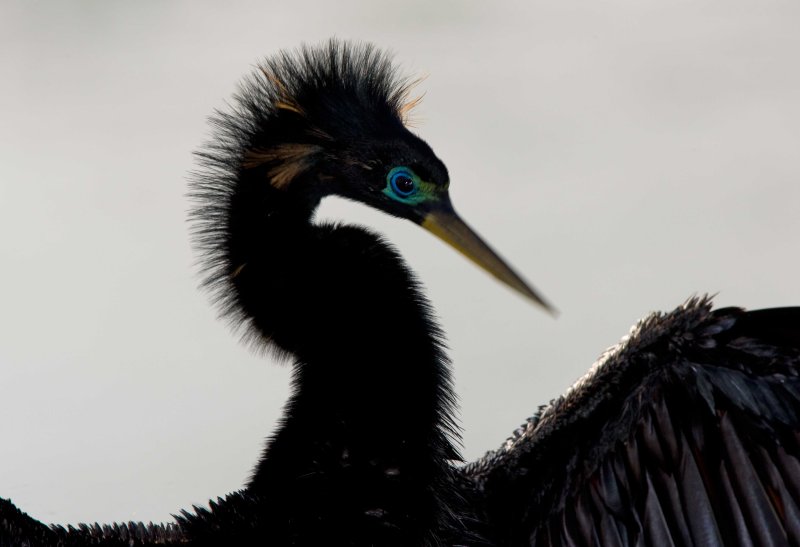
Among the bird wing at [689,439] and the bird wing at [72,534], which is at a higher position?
the bird wing at [689,439]

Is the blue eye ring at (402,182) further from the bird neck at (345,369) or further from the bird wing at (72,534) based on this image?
the bird wing at (72,534)

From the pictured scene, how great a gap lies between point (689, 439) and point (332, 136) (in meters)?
0.88

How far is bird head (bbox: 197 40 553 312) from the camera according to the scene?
273cm

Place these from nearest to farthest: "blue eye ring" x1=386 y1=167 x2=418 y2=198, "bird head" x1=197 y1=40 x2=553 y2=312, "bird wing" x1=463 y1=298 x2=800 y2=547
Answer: "bird wing" x1=463 y1=298 x2=800 y2=547
"bird head" x1=197 y1=40 x2=553 y2=312
"blue eye ring" x1=386 y1=167 x2=418 y2=198

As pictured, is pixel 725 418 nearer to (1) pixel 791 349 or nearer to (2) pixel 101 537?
(1) pixel 791 349

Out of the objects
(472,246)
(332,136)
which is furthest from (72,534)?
(472,246)

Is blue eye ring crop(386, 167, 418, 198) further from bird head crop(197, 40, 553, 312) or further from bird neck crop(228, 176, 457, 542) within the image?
bird neck crop(228, 176, 457, 542)

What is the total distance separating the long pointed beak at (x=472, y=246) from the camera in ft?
9.56

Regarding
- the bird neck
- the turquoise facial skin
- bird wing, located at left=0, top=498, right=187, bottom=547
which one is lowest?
bird wing, located at left=0, top=498, right=187, bottom=547

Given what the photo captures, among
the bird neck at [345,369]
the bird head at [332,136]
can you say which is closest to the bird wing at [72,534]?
the bird neck at [345,369]

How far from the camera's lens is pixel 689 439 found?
2.56 meters

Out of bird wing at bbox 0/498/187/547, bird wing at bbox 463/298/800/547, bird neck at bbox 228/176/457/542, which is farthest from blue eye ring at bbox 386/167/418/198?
bird wing at bbox 0/498/187/547

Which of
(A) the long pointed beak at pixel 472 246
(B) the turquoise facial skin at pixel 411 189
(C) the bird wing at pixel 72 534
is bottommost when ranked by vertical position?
(C) the bird wing at pixel 72 534

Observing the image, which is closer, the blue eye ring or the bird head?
the bird head
